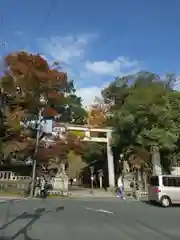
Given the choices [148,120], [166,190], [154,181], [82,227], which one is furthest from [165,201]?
[148,120]

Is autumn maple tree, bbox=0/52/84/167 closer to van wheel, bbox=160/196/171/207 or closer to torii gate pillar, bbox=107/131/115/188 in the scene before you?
torii gate pillar, bbox=107/131/115/188

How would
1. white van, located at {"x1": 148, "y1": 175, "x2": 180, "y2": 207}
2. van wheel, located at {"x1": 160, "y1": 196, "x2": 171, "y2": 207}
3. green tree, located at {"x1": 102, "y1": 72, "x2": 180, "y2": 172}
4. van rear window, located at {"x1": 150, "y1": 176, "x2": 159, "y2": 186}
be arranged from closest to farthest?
van wheel, located at {"x1": 160, "y1": 196, "x2": 171, "y2": 207} → white van, located at {"x1": 148, "y1": 175, "x2": 180, "y2": 207} → van rear window, located at {"x1": 150, "y1": 176, "x2": 159, "y2": 186} → green tree, located at {"x1": 102, "y1": 72, "x2": 180, "y2": 172}

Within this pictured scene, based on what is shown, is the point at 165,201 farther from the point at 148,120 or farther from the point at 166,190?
the point at 148,120

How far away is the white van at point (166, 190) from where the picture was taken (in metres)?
22.0

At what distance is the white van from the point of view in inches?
867

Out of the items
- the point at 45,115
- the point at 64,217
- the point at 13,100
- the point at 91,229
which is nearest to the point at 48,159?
the point at 45,115

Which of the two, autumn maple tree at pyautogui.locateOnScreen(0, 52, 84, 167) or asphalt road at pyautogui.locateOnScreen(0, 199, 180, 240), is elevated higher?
autumn maple tree at pyautogui.locateOnScreen(0, 52, 84, 167)

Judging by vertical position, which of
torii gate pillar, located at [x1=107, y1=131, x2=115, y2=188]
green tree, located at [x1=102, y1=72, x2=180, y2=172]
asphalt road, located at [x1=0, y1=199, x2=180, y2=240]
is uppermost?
green tree, located at [x1=102, y1=72, x2=180, y2=172]

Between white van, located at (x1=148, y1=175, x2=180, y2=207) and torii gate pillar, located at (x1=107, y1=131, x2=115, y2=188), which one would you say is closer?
white van, located at (x1=148, y1=175, x2=180, y2=207)

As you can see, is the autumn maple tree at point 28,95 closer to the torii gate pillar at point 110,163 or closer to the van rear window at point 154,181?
the torii gate pillar at point 110,163

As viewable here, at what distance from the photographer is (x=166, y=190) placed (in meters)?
22.2

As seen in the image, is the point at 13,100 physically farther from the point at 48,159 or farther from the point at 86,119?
the point at 86,119

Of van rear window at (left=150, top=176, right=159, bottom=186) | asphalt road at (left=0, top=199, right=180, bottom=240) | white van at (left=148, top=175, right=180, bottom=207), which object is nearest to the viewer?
asphalt road at (left=0, top=199, right=180, bottom=240)

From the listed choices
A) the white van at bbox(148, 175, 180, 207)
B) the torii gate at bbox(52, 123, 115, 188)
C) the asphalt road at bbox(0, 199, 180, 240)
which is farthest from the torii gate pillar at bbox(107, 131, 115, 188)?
the asphalt road at bbox(0, 199, 180, 240)
